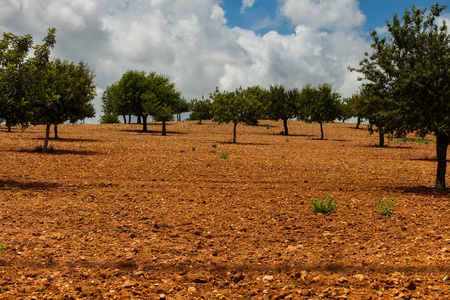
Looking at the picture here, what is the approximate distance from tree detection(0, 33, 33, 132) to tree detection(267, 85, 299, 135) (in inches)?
1835

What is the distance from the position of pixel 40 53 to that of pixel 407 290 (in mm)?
14292

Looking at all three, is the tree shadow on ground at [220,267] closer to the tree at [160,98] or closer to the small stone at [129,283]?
the small stone at [129,283]

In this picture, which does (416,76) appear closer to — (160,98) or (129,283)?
(129,283)

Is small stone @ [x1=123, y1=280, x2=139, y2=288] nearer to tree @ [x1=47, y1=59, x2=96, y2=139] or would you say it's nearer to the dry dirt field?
the dry dirt field

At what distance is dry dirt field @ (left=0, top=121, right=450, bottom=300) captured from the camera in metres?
6.20

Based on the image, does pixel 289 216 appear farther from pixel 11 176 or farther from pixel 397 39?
pixel 11 176

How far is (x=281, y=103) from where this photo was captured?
2318 inches

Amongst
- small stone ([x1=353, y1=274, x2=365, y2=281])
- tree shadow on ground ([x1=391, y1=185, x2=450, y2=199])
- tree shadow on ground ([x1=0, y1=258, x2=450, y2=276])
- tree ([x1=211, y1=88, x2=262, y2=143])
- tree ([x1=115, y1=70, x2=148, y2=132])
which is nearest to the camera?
small stone ([x1=353, y1=274, x2=365, y2=281])

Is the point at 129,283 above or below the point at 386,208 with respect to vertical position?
below

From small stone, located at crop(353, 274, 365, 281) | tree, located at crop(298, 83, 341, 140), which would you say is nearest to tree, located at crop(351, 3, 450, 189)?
small stone, located at crop(353, 274, 365, 281)

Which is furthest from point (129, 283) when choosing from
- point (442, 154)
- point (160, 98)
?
point (160, 98)

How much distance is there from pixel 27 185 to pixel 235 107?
949 inches

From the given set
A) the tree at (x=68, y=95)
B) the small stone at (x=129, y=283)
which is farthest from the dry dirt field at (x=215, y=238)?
the tree at (x=68, y=95)

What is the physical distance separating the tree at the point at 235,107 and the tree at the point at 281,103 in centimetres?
2263
